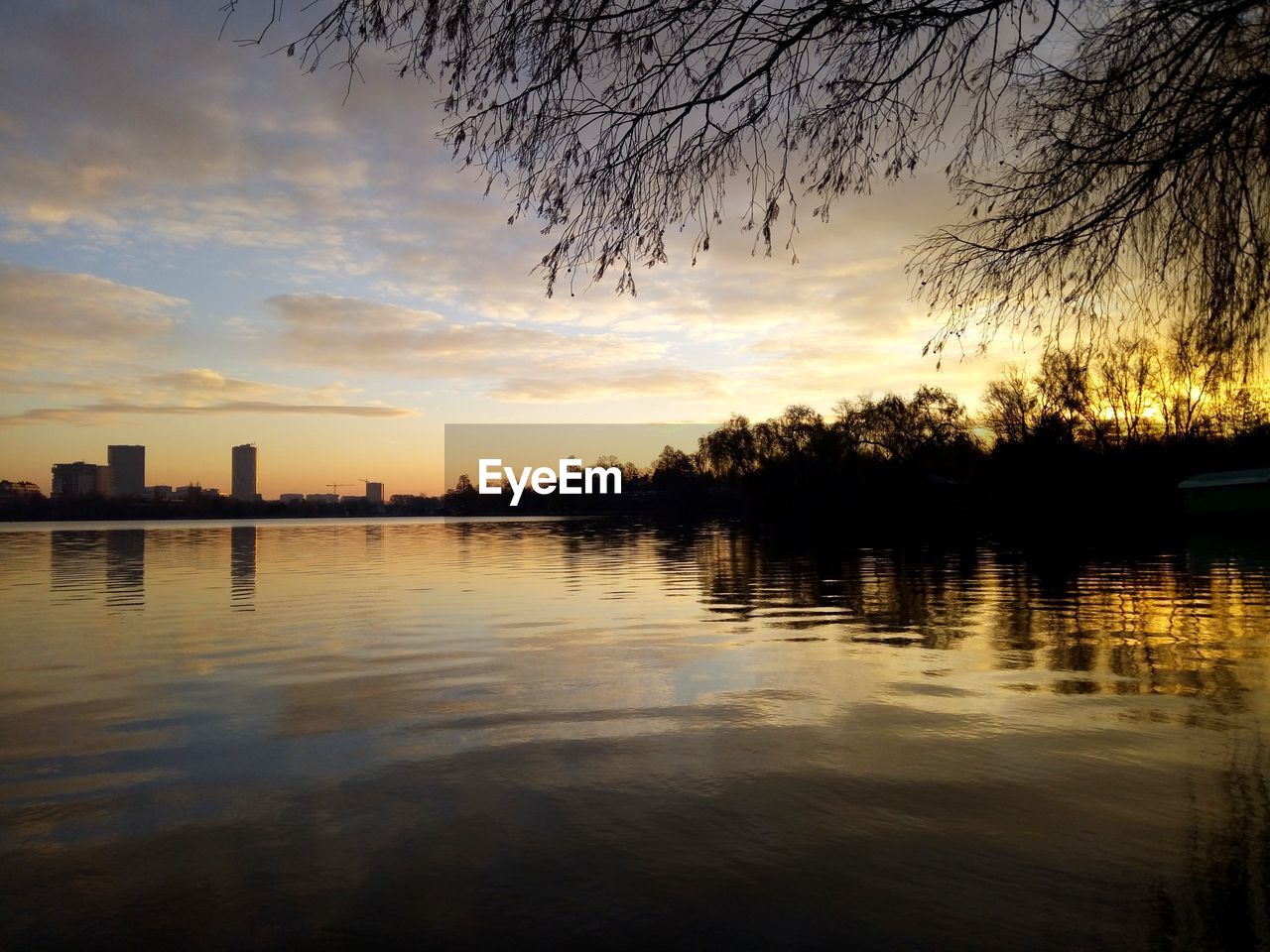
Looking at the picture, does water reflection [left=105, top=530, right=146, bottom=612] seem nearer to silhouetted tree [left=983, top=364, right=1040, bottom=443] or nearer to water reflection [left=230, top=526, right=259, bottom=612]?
water reflection [left=230, top=526, right=259, bottom=612]

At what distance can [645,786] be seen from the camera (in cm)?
408

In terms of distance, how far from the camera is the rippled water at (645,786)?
108 inches

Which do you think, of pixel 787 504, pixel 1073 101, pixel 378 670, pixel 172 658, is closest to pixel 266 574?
pixel 172 658

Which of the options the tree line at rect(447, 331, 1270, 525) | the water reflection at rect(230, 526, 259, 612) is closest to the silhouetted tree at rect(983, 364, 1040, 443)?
the tree line at rect(447, 331, 1270, 525)

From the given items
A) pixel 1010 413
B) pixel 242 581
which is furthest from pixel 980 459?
pixel 242 581

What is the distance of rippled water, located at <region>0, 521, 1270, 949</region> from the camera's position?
2750 millimetres

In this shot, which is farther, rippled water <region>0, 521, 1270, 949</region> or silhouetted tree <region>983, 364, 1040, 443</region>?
silhouetted tree <region>983, 364, 1040, 443</region>

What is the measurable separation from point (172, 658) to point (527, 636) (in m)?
3.68

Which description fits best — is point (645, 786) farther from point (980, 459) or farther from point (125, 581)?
point (980, 459)

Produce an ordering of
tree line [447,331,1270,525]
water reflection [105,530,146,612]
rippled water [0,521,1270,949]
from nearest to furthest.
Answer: rippled water [0,521,1270,949] < water reflection [105,530,146,612] < tree line [447,331,1270,525]

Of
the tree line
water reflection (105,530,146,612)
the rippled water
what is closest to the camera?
the rippled water

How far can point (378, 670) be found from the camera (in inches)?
297

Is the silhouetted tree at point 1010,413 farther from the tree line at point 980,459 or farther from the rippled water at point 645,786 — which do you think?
the rippled water at point 645,786

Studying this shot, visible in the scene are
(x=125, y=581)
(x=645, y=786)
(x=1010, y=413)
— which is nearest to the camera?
(x=645, y=786)
